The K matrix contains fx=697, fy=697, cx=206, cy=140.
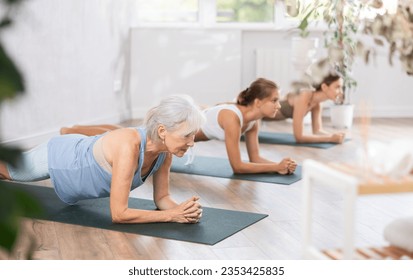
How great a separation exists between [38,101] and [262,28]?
332 centimetres

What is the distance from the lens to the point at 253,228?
11.2 ft

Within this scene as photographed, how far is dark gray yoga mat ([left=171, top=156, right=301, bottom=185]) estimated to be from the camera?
181 inches

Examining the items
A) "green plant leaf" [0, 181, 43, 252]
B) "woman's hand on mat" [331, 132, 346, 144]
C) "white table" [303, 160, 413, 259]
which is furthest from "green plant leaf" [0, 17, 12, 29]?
"woman's hand on mat" [331, 132, 346, 144]

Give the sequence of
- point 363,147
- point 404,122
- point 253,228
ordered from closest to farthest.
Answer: point 363,147 → point 253,228 → point 404,122

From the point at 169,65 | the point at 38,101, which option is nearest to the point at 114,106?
the point at 169,65

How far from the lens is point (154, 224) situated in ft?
11.1

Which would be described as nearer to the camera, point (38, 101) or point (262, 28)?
point (38, 101)

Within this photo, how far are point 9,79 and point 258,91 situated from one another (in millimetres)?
3856

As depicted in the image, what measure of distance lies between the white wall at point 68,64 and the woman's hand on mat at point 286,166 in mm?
1764

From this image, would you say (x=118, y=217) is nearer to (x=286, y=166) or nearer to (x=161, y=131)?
(x=161, y=131)

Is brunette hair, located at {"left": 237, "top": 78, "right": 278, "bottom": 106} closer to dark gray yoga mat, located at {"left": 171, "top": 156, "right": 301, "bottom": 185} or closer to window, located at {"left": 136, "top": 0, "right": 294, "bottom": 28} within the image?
dark gray yoga mat, located at {"left": 171, "top": 156, "right": 301, "bottom": 185}
